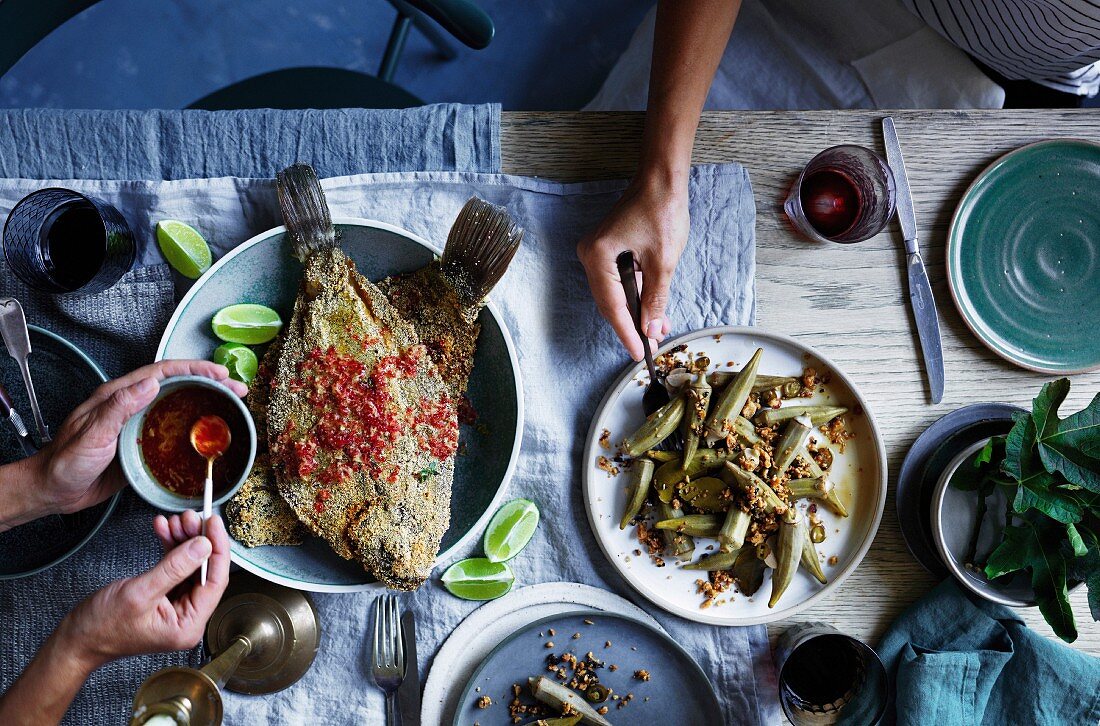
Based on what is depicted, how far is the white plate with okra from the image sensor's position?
150 cm

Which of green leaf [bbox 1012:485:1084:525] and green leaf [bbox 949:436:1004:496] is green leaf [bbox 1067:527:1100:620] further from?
green leaf [bbox 949:436:1004:496]

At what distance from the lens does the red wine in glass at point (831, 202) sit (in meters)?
1.50

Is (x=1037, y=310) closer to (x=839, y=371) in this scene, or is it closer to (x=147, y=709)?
(x=839, y=371)

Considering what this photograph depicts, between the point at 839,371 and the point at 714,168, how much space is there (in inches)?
18.5

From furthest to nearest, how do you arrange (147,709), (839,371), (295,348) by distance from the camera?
(839,371) < (295,348) < (147,709)

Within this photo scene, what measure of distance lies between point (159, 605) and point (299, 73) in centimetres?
116

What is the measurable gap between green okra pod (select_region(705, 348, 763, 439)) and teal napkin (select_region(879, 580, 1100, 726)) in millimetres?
536

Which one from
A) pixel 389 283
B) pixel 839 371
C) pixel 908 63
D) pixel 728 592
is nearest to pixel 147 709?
pixel 389 283

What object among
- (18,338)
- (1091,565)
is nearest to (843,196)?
(1091,565)

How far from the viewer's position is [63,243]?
1.41m

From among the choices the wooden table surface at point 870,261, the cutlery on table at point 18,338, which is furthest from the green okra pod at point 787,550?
the cutlery on table at point 18,338

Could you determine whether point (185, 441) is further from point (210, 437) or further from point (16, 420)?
point (16, 420)

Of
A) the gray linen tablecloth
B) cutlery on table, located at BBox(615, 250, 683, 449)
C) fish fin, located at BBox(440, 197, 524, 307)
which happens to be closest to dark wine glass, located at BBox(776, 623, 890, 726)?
the gray linen tablecloth

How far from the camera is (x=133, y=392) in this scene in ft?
4.14
